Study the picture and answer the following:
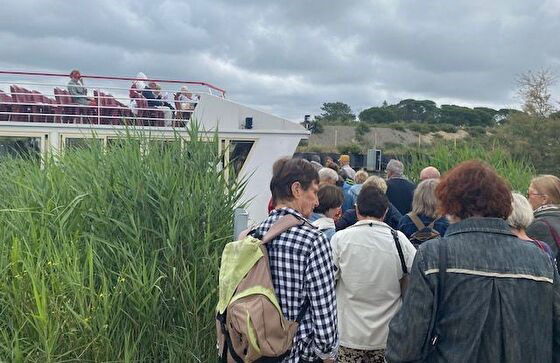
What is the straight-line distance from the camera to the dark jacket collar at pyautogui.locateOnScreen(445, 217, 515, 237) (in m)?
2.49

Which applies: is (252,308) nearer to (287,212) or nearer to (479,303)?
(287,212)

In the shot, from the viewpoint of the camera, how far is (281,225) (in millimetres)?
2684

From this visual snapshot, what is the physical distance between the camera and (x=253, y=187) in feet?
31.6

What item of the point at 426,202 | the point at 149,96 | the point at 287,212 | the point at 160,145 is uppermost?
the point at 149,96

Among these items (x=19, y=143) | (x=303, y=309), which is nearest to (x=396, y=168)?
(x=303, y=309)

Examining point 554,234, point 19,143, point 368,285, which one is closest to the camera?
point 368,285

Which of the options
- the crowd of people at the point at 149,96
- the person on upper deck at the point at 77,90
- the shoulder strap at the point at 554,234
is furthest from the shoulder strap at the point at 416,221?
the person on upper deck at the point at 77,90

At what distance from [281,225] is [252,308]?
382 millimetres

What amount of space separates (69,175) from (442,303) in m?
3.64

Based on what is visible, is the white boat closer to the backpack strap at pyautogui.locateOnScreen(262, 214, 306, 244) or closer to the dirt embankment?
the backpack strap at pyautogui.locateOnScreen(262, 214, 306, 244)

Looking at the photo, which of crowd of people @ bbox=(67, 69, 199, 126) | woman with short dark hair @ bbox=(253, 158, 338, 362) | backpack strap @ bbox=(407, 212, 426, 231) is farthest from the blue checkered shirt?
crowd of people @ bbox=(67, 69, 199, 126)

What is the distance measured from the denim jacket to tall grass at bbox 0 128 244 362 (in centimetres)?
188

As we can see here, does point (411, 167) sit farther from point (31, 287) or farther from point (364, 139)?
point (364, 139)

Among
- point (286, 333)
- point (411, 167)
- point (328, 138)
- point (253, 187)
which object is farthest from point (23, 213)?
point (328, 138)
